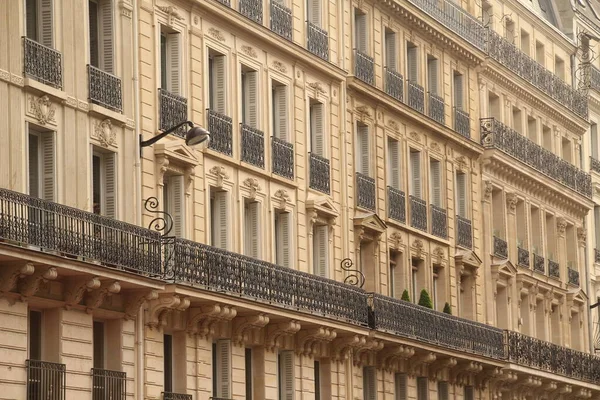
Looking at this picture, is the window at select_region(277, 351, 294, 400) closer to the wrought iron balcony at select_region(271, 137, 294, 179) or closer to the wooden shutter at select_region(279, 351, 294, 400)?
the wooden shutter at select_region(279, 351, 294, 400)

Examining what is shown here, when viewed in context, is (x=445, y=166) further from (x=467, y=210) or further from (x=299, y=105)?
(x=299, y=105)

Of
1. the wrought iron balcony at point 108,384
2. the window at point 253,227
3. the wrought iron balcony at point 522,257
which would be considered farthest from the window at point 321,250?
the wrought iron balcony at point 522,257

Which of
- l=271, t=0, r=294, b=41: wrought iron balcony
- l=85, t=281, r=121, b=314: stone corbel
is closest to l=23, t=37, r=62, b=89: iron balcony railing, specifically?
l=85, t=281, r=121, b=314: stone corbel

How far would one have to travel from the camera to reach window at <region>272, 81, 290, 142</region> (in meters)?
51.5

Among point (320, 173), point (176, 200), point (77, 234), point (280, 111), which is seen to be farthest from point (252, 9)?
point (77, 234)

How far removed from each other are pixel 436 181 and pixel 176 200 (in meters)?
18.3

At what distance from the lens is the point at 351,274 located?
179 feet

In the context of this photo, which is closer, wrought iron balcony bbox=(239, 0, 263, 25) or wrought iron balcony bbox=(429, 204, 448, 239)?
wrought iron balcony bbox=(239, 0, 263, 25)

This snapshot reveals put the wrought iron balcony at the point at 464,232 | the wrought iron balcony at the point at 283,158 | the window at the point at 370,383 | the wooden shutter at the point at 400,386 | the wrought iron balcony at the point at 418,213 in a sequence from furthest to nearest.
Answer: the wrought iron balcony at the point at 464,232 → the wrought iron balcony at the point at 418,213 → the wooden shutter at the point at 400,386 → the window at the point at 370,383 → the wrought iron balcony at the point at 283,158

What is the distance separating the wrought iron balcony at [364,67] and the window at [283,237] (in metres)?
6.53

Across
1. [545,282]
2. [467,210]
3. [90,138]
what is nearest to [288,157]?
[90,138]

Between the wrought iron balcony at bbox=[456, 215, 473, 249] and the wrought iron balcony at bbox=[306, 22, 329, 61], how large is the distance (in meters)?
11.3

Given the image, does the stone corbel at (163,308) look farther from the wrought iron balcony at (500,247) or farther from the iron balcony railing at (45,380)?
the wrought iron balcony at (500,247)

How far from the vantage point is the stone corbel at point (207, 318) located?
147 feet
